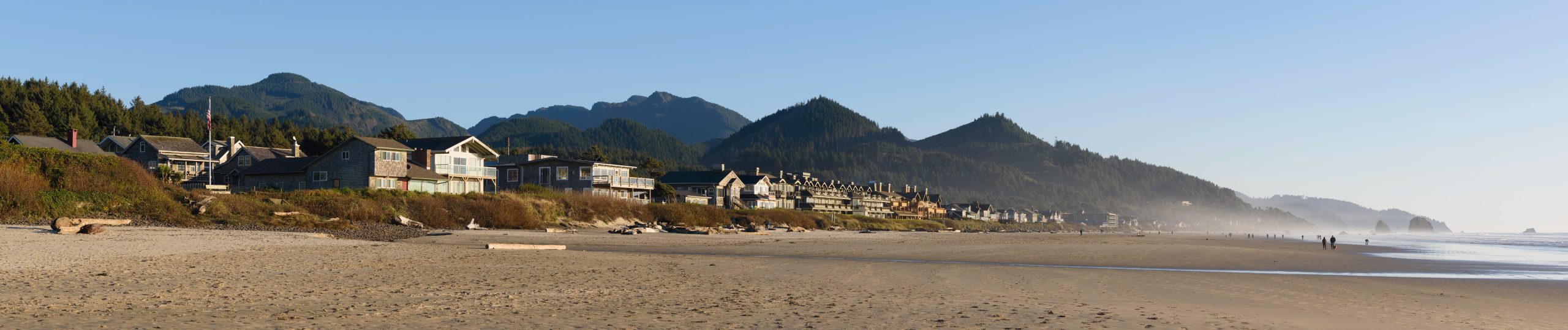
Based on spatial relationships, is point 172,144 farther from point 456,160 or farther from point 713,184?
point 713,184

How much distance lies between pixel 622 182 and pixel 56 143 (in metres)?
43.6

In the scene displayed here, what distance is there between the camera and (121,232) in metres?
26.3

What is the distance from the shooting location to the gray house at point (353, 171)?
6450cm

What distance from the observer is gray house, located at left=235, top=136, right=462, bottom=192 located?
212 ft

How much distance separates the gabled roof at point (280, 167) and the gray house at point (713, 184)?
46447 millimetres

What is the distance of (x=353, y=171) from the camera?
2557 inches

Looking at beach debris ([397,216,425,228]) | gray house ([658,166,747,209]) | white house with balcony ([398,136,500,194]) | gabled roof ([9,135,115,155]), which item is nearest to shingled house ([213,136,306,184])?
gabled roof ([9,135,115,155])

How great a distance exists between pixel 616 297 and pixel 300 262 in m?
8.99

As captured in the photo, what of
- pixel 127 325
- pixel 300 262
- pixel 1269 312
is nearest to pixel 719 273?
pixel 300 262

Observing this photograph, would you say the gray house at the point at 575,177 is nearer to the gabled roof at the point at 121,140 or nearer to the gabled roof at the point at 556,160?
the gabled roof at the point at 556,160

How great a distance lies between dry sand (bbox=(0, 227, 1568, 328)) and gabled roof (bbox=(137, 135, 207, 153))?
64.0 m

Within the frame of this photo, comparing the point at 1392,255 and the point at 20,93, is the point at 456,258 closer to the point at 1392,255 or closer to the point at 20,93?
the point at 1392,255

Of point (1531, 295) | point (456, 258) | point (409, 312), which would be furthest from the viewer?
point (456, 258)

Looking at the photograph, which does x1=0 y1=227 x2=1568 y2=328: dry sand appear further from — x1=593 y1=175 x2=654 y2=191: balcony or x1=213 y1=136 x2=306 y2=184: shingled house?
x1=213 y1=136 x2=306 y2=184: shingled house
